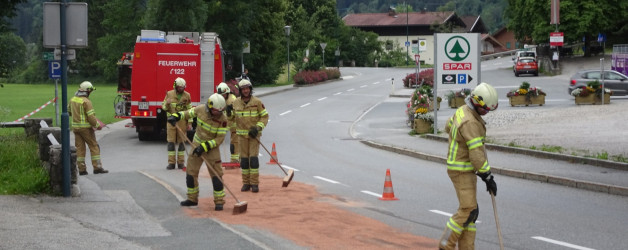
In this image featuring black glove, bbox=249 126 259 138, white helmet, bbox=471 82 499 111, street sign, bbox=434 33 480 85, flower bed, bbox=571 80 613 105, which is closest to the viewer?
white helmet, bbox=471 82 499 111

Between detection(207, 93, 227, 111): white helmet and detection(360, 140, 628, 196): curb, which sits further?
detection(360, 140, 628, 196): curb

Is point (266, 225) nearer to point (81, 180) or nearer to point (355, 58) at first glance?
point (81, 180)

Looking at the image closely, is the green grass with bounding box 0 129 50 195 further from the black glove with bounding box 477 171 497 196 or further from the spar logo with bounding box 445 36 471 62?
the spar logo with bounding box 445 36 471 62

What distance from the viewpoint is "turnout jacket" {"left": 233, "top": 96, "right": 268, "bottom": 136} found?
15039 millimetres

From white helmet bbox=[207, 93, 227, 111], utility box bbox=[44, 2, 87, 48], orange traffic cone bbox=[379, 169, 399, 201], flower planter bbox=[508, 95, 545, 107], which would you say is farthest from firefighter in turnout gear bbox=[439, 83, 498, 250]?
flower planter bbox=[508, 95, 545, 107]

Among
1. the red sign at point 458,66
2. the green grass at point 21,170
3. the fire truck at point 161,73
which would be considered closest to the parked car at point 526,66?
the red sign at point 458,66

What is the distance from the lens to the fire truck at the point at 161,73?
2536cm

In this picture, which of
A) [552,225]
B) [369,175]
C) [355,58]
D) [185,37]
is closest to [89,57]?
[355,58]

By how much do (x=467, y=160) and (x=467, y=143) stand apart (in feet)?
0.89

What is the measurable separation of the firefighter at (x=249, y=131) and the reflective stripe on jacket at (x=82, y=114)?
371 centimetres

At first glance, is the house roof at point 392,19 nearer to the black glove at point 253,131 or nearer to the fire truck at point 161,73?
the fire truck at point 161,73

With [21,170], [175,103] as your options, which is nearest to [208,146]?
[21,170]

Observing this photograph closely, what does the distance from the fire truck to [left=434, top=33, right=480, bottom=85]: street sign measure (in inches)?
257

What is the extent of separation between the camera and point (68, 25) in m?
13.0
